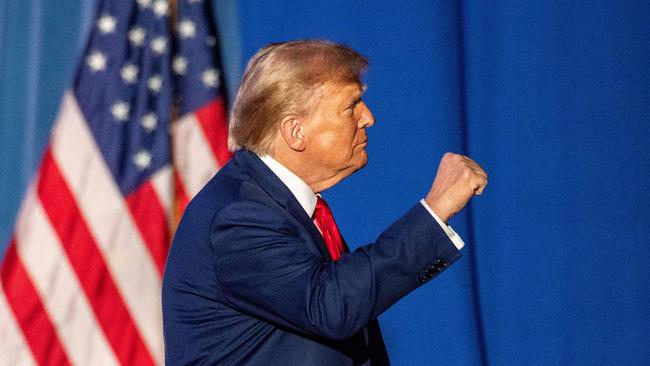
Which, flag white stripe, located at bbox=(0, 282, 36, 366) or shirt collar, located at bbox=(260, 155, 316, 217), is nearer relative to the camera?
shirt collar, located at bbox=(260, 155, 316, 217)

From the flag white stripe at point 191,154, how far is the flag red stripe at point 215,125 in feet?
0.04

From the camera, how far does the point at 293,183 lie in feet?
4.57

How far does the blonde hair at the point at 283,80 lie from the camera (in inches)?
53.6

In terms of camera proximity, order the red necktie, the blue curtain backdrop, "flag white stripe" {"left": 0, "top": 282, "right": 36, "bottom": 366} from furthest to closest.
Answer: the blue curtain backdrop, "flag white stripe" {"left": 0, "top": 282, "right": 36, "bottom": 366}, the red necktie

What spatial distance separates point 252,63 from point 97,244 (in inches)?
39.2

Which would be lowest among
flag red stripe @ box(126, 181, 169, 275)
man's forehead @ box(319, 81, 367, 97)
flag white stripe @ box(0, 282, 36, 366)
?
flag white stripe @ box(0, 282, 36, 366)

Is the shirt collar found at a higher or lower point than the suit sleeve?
higher

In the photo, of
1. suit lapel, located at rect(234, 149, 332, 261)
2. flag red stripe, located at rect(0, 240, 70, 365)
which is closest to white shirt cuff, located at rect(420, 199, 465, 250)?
suit lapel, located at rect(234, 149, 332, 261)

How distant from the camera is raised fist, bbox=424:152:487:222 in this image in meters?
1.21

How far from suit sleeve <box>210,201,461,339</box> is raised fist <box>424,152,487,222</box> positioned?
2 centimetres

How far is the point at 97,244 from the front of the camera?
7.38ft

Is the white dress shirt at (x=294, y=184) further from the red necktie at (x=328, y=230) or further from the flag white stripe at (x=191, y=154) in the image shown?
the flag white stripe at (x=191, y=154)

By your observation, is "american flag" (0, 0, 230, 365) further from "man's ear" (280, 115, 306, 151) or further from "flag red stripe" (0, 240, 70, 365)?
"man's ear" (280, 115, 306, 151)

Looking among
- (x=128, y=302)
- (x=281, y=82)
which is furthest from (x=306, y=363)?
(x=128, y=302)
